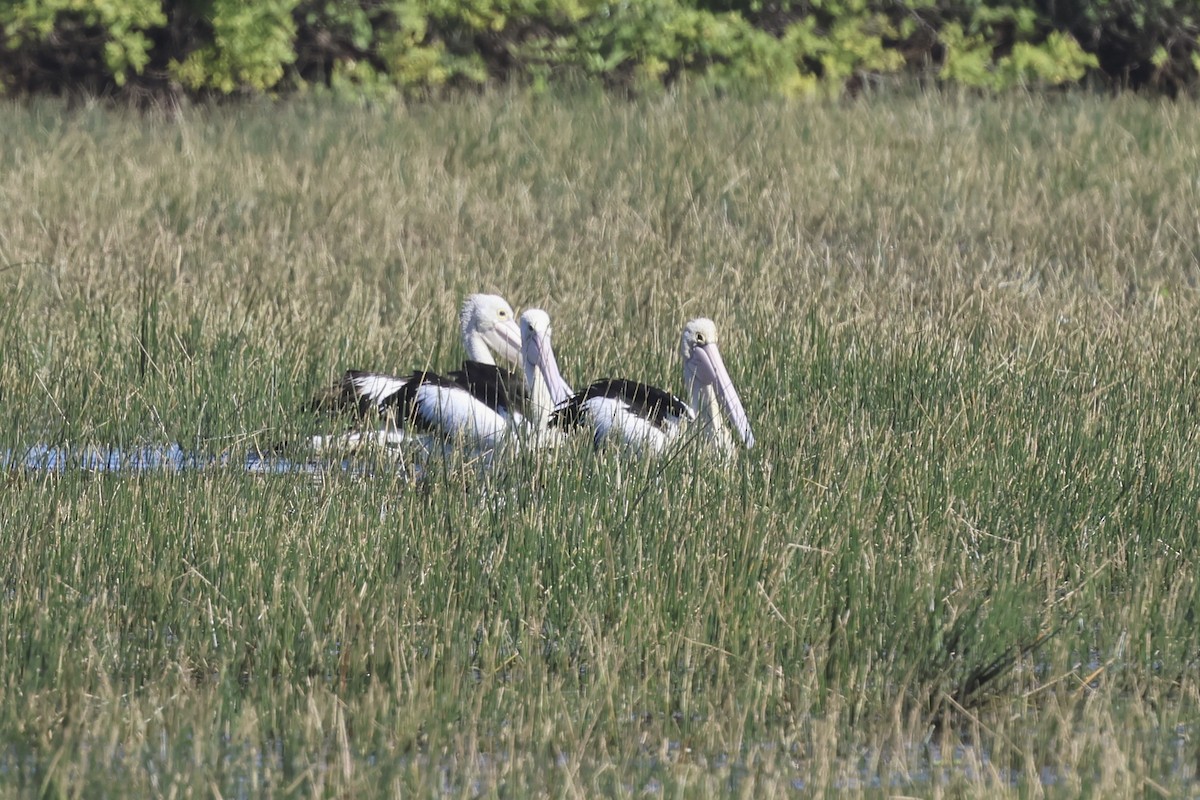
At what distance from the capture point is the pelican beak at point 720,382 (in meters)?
6.22

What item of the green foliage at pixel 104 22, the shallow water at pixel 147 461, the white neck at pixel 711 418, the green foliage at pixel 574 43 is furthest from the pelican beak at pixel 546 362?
the green foliage at pixel 104 22

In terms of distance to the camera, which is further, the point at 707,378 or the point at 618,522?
the point at 707,378

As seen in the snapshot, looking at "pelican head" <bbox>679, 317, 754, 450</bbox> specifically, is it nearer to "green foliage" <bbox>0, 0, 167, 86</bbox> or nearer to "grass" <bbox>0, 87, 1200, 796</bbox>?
"grass" <bbox>0, 87, 1200, 796</bbox>

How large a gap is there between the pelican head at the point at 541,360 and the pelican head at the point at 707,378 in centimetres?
48

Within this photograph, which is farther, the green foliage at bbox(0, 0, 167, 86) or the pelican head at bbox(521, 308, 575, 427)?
the green foliage at bbox(0, 0, 167, 86)

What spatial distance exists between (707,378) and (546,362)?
70 cm

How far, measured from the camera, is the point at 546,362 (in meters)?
6.97

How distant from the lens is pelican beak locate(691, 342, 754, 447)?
6219 millimetres

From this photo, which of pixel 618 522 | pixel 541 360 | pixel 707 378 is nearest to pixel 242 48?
→ pixel 541 360

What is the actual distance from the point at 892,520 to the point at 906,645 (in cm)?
90

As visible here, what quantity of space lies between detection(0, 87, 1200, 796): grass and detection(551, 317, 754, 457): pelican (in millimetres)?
175

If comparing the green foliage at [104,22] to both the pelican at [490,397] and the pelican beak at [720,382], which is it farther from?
the pelican beak at [720,382]

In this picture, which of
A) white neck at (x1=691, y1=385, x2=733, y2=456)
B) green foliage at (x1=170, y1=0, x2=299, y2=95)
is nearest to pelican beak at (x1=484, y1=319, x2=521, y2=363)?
white neck at (x1=691, y1=385, x2=733, y2=456)

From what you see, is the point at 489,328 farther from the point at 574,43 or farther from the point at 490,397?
the point at 574,43
